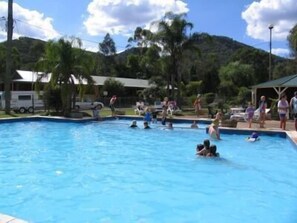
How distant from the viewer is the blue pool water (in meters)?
7.19

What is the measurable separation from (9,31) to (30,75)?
59.8 feet

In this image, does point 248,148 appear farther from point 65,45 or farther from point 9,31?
point 9,31

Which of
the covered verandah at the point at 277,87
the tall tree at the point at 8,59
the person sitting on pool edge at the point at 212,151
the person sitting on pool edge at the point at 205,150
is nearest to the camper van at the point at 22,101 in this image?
the tall tree at the point at 8,59

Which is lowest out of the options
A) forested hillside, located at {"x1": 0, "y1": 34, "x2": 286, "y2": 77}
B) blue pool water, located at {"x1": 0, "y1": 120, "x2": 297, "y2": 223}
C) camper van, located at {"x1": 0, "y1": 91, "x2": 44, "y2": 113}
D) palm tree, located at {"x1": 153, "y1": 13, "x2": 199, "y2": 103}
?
blue pool water, located at {"x1": 0, "y1": 120, "x2": 297, "y2": 223}

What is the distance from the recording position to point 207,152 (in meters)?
11.9

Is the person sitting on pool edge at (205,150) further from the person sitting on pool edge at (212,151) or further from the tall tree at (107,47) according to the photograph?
the tall tree at (107,47)

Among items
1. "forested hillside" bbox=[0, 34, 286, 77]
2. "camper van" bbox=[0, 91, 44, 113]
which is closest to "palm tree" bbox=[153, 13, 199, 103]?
"camper van" bbox=[0, 91, 44, 113]

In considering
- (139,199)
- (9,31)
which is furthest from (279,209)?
(9,31)

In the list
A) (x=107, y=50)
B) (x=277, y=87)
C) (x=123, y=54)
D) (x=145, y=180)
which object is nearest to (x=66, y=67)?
(x=277, y=87)

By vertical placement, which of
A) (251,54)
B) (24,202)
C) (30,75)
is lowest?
(24,202)

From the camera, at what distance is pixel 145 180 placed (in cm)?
979

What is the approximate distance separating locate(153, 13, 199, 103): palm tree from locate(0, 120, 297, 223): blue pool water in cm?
1705

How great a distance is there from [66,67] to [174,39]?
36.0ft

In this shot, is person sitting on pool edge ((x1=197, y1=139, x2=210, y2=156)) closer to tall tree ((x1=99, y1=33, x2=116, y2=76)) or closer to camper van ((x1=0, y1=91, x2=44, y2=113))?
camper van ((x1=0, y1=91, x2=44, y2=113))
